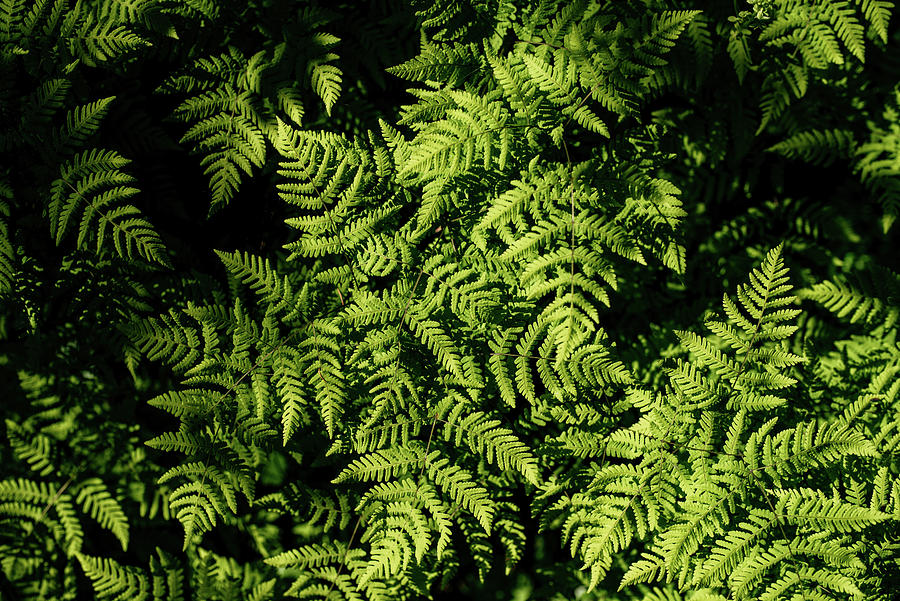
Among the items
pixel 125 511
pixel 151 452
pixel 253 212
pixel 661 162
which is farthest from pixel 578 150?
pixel 125 511

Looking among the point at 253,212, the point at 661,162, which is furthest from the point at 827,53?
the point at 253,212

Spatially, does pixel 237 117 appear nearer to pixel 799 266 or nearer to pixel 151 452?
pixel 151 452

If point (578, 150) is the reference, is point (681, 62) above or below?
above

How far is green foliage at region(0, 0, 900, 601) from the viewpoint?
2.13m

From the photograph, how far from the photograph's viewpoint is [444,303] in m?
2.27

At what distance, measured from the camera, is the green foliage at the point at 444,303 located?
6.99 ft

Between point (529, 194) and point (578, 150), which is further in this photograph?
point (578, 150)

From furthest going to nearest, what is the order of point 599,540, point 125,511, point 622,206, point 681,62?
point 125,511 → point 681,62 → point 622,206 → point 599,540

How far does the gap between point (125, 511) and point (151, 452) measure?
0.30m

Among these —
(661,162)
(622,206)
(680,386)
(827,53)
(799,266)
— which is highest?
(827,53)

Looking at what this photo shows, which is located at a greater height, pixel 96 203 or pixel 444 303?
pixel 96 203

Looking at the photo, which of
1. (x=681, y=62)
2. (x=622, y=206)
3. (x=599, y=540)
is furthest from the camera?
(x=681, y=62)

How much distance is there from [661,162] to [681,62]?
431 millimetres

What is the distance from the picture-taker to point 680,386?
7.35ft
